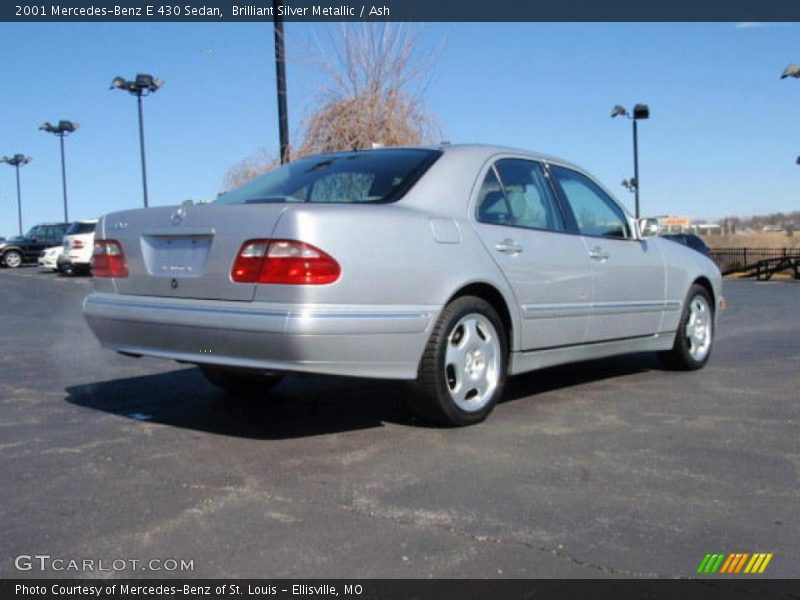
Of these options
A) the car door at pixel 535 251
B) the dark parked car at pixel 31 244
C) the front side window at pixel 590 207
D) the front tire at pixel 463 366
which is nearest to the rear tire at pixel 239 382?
the front tire at pixel 463 366

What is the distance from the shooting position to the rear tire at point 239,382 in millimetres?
5523

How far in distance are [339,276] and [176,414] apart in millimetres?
1682

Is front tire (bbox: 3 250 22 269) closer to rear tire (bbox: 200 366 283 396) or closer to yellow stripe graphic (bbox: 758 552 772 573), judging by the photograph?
rear tire (bbox: 200 366 283 396)

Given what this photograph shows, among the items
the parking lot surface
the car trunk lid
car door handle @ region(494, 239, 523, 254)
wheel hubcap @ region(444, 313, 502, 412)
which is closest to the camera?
the parking lot surface

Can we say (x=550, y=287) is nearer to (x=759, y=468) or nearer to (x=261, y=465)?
(x=759, y=468)

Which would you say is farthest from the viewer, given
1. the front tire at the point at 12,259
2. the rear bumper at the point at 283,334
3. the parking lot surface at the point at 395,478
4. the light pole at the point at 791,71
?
the front tire at the point at 12,259

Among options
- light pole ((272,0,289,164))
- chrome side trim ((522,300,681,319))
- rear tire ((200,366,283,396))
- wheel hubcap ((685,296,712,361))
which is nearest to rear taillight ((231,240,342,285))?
chrome side trim ((522,300,681,319))

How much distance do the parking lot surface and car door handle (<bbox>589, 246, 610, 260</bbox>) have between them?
2.93 ft

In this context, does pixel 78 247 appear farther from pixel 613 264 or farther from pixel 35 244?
pixel 613 264

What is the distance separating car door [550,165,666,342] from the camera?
18.4 ft

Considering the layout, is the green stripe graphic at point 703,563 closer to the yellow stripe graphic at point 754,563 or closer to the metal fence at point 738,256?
the yellow stripe graphic at point 754,563

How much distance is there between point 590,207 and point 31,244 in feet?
108
